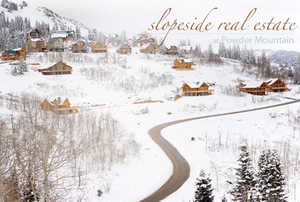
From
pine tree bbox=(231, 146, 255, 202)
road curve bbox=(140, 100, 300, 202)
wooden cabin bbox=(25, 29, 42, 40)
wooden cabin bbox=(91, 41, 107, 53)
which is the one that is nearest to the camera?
pine tree bbox=(231, 146, 255, 202)

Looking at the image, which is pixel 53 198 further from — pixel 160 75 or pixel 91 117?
pixel 160 75

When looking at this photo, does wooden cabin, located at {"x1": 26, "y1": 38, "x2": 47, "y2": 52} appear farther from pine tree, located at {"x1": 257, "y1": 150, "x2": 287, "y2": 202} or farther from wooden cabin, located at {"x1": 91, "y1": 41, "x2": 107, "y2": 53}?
pine tree, located at {"x1": 257, "y1": 150, "x2": 287, "y2": 202}

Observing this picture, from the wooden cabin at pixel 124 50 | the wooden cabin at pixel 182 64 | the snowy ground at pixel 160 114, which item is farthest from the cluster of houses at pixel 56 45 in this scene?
the wooden cabin at pixel 182 64

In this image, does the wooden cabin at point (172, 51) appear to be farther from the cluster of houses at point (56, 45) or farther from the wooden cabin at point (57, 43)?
the wooden cabin at point (57, 43)

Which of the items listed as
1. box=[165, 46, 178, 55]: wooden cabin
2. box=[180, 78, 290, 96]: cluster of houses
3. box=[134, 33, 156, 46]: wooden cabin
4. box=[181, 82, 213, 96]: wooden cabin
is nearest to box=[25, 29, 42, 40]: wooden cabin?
box=[134, 33, 156, 46]: wooden cabin

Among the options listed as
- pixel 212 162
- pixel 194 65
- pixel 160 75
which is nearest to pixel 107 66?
pixel 160 75

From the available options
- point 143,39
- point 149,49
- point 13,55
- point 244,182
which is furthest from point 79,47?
point 244,182
